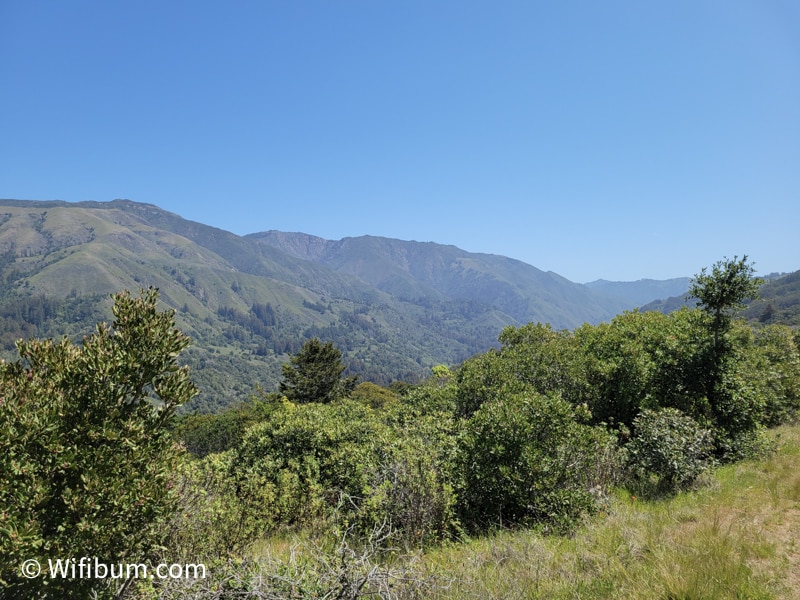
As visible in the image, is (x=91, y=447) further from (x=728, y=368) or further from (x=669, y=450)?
(x=728, y=368)

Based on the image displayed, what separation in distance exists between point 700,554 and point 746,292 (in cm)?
1042

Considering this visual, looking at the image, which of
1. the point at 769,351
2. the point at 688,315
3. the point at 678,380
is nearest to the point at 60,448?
the point at 678,380

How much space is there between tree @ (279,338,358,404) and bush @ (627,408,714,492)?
172 ft

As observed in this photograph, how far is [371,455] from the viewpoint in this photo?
945 centimetres

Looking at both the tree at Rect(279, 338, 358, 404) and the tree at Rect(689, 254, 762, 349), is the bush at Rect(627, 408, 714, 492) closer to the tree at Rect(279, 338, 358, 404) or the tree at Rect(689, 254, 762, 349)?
the tree at Rect(689, 254, 762, 349)

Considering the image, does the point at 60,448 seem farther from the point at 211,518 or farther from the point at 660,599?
the point at 660,599

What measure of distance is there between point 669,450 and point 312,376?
5551 centimetres

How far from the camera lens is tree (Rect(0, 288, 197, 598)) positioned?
4477mm

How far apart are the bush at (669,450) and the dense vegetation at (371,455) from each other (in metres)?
0.04

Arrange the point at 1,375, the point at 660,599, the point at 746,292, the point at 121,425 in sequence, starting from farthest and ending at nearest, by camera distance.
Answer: the point at 746,292
the point at 1,375
the point at 121,425
the point at 660,599

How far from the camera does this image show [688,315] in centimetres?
1599

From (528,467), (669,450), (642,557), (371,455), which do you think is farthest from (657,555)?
(371,455)

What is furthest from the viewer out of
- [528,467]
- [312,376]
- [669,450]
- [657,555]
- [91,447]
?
[312,376]

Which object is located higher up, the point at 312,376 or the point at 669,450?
the point at 669,450
